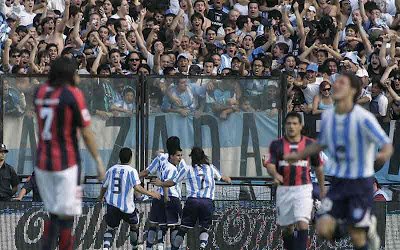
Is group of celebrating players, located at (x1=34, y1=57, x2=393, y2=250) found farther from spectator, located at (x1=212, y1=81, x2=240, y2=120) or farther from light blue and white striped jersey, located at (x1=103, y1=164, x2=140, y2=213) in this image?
spectator, located at (x1=212, y1=81, x2=240, y2=120)

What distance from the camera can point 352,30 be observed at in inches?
928

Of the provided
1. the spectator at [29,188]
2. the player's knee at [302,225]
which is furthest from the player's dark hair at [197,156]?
the player's knee at [302,225]

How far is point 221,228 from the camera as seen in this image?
20.5m

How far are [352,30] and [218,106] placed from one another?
14.1 feet

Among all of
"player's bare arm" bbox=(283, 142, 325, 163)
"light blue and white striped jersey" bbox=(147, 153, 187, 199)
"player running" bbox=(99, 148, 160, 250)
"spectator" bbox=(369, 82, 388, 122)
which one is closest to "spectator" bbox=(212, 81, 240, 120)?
"light blue and white striped jersey" bbox=(147, 153, 187, 199)

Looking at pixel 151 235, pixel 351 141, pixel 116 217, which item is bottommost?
pixel 151 235

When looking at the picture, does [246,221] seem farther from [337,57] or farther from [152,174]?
[337,57]

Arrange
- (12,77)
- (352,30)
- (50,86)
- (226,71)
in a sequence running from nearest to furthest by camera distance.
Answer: (50,86), (12,77), (226,71), (352,30)

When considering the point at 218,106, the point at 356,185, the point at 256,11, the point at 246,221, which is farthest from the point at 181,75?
the point at 356,185

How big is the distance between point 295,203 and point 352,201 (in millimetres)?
2622

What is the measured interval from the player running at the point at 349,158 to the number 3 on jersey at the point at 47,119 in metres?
2.52

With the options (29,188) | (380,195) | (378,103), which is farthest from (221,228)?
(378,103)

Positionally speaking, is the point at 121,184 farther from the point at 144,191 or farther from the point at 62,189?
the point at 62,189

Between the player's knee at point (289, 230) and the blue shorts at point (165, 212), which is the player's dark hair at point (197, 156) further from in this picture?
the player's knee at point (289, 230)
